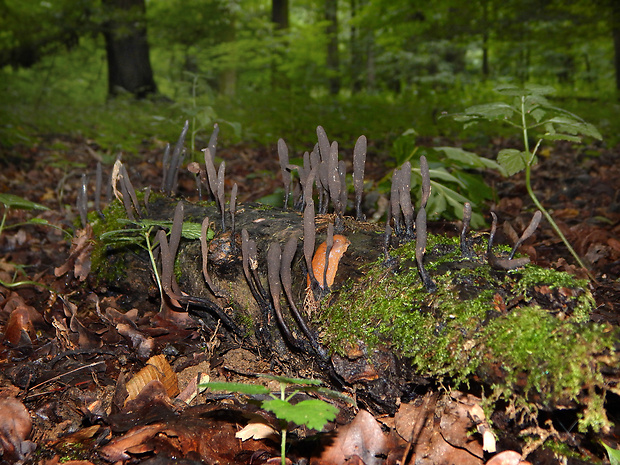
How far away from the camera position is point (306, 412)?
4.31ft

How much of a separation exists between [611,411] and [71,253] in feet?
9.81

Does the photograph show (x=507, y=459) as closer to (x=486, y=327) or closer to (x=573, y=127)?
(x=486, y=327)

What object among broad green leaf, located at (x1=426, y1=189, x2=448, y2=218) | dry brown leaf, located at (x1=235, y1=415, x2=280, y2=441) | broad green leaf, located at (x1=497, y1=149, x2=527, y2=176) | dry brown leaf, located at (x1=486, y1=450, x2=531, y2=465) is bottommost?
dry brown leaf, located at (x1=235, y1=415, x2=280, y2=441)

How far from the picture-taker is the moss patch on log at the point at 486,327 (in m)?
1.38

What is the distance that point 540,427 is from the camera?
150cm

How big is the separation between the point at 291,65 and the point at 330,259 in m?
10.5

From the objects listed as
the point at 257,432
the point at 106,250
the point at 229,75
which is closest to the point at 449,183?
the point at 106,250

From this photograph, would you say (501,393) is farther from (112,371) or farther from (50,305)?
(50,305)

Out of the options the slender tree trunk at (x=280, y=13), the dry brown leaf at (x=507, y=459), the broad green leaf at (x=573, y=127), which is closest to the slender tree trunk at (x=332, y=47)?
the slender tree trunk at (x=280, y=13)

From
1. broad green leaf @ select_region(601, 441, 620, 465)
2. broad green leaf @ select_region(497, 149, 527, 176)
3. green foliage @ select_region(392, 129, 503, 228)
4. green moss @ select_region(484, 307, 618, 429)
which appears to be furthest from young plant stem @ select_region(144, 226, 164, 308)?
broad green leaf @ select_region(497, 149, 527, 176)

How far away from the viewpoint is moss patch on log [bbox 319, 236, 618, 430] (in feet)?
4.53

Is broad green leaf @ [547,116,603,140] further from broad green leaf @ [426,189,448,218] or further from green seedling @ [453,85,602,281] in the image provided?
broad green leaf @ [426,189,448,218]

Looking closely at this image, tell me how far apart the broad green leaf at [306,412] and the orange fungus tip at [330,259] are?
702 millimetres

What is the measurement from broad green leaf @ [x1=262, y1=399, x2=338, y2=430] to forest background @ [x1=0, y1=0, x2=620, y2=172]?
4256 mm
